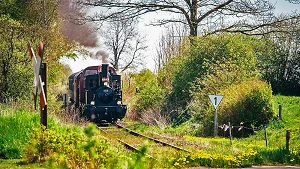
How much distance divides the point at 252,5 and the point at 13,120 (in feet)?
58.1

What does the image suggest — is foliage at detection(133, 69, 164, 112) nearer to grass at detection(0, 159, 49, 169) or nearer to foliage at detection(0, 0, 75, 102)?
foliage at detection(0, 0, 75, 102)

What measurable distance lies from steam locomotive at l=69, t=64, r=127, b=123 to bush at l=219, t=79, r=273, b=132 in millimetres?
8220

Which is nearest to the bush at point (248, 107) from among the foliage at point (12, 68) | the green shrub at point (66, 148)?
the green shrub at point (66, 148)

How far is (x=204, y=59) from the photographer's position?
29781 mm

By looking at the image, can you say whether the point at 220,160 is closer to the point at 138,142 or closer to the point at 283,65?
the point at 138,142

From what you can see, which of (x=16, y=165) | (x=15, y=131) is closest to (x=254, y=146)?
(x=15, y=131)

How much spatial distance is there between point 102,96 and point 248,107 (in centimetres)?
960

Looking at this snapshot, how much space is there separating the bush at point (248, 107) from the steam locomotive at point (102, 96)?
822 centimetres

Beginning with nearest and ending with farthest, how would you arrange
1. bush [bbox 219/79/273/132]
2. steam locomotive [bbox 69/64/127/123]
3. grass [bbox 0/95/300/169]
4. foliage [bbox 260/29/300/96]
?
grass [bbox 0/95/300/169] → bush [bbox 219/79/273/132] → steam locomotive [bbox 69/64/127/123] → foliage [bbox 260/29/300/96]

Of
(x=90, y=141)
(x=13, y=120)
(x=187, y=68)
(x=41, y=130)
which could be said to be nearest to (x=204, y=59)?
(x=187, y=68)

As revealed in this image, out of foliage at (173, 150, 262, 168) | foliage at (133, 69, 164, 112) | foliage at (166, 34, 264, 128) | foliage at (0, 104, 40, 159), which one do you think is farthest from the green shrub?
foliage at (133, 69, 164, 112)

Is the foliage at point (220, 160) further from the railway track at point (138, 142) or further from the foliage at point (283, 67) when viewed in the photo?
the foliage at point (283, 67)

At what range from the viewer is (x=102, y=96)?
31.7m

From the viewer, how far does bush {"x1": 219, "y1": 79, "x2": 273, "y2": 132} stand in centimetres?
2497
